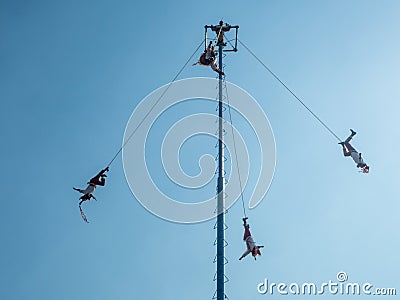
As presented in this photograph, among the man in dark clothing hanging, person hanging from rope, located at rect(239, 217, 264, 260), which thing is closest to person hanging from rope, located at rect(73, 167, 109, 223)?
the man in dark clothing hanging

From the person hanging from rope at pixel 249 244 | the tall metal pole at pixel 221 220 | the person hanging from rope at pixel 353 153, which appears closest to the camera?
→ the tall metal pole at pixel 221 220

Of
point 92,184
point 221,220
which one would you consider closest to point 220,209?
point 221,220

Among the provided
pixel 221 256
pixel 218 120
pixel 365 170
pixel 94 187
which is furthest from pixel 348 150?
pixel 94 187

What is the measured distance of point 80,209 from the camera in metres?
23.2

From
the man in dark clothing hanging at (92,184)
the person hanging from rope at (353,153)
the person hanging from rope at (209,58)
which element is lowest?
the man in dark clothing hanging at (92,184)

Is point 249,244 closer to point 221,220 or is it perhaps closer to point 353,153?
point 221,220

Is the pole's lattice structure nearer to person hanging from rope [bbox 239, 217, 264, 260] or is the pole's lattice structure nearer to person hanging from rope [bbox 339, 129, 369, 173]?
person hanging from rope [bbox 239, 217, 264, 260]

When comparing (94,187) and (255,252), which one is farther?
(94,187)

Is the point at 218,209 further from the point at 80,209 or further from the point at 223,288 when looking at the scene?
the point at 80,209

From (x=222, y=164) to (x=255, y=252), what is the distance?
3008mm

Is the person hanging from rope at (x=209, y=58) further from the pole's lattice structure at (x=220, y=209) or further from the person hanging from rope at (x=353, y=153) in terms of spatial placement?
the person hanging from rope at (x=353, y=153)

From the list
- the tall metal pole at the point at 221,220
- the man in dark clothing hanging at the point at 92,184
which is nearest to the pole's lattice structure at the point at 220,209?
the tall metal pole at the point at 221,220

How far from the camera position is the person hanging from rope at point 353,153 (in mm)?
23842

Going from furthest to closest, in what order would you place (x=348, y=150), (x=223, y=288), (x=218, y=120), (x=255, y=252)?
(x=348, y=150) → (x=218, y=120) → (x=255, y=252) → (x=223, y=288)
